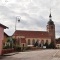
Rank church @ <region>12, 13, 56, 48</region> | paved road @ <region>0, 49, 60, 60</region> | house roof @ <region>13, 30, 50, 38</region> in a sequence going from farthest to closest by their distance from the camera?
house roof @ <region>13, 30, 50, 38</region> → church @ <region>12, 13, 56, 48</region> → paved road @ <region>0, 49, 60, 60</region>

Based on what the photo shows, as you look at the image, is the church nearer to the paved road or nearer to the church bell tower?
the church bell tower

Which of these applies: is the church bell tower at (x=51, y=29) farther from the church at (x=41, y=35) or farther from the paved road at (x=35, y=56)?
the paved road at (x=35, y=56)

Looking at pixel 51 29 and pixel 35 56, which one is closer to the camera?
pixel 35 56

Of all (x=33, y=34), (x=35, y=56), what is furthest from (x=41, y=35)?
(x=35, y=56)

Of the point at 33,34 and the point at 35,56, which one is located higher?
the point at 33,34

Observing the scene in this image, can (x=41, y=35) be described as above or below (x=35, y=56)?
above

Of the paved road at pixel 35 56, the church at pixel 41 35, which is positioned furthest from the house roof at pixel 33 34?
the paved road at pixel 35 56

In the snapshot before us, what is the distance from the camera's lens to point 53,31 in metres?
151

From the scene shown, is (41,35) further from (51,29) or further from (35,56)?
(35,56)

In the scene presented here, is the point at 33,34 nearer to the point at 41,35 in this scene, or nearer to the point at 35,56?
the point at 41,35

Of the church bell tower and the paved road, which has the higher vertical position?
the church bell tower

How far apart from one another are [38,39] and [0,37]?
116m

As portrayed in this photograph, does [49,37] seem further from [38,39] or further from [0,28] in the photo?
[0,28]

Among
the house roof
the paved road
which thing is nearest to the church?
the house roof
